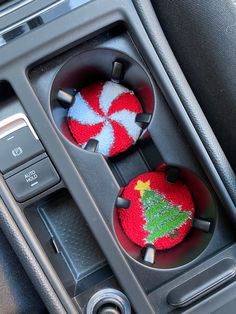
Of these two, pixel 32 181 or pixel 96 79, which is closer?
pixel 32 181

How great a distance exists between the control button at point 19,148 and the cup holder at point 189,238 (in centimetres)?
15

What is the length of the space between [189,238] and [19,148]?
1.01ft

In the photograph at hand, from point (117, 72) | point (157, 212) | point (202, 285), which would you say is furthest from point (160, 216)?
point (117, 72)

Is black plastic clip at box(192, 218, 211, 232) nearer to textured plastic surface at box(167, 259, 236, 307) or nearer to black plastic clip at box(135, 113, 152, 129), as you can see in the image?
textured plastic surface at box(167, 259, 236, 307)

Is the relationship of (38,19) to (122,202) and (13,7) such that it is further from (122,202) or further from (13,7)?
(122,202)

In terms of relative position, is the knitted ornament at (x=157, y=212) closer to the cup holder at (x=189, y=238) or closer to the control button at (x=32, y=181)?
the cup holder at (x=189, y=238)

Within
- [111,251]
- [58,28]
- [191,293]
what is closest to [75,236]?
[111,251]

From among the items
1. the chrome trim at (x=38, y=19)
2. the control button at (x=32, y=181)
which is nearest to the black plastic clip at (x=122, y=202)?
the control button at (x=32, y=181)

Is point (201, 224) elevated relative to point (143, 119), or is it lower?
lower

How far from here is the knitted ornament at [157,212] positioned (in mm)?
885

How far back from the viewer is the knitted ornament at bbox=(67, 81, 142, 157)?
Result: 2.95ft

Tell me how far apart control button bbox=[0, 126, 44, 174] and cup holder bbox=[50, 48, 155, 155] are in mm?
49

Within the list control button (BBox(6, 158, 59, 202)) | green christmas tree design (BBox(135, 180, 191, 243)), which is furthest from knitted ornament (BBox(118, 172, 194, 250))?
control button (BBox(6, 158, 59, 202))

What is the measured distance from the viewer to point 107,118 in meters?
0.91
